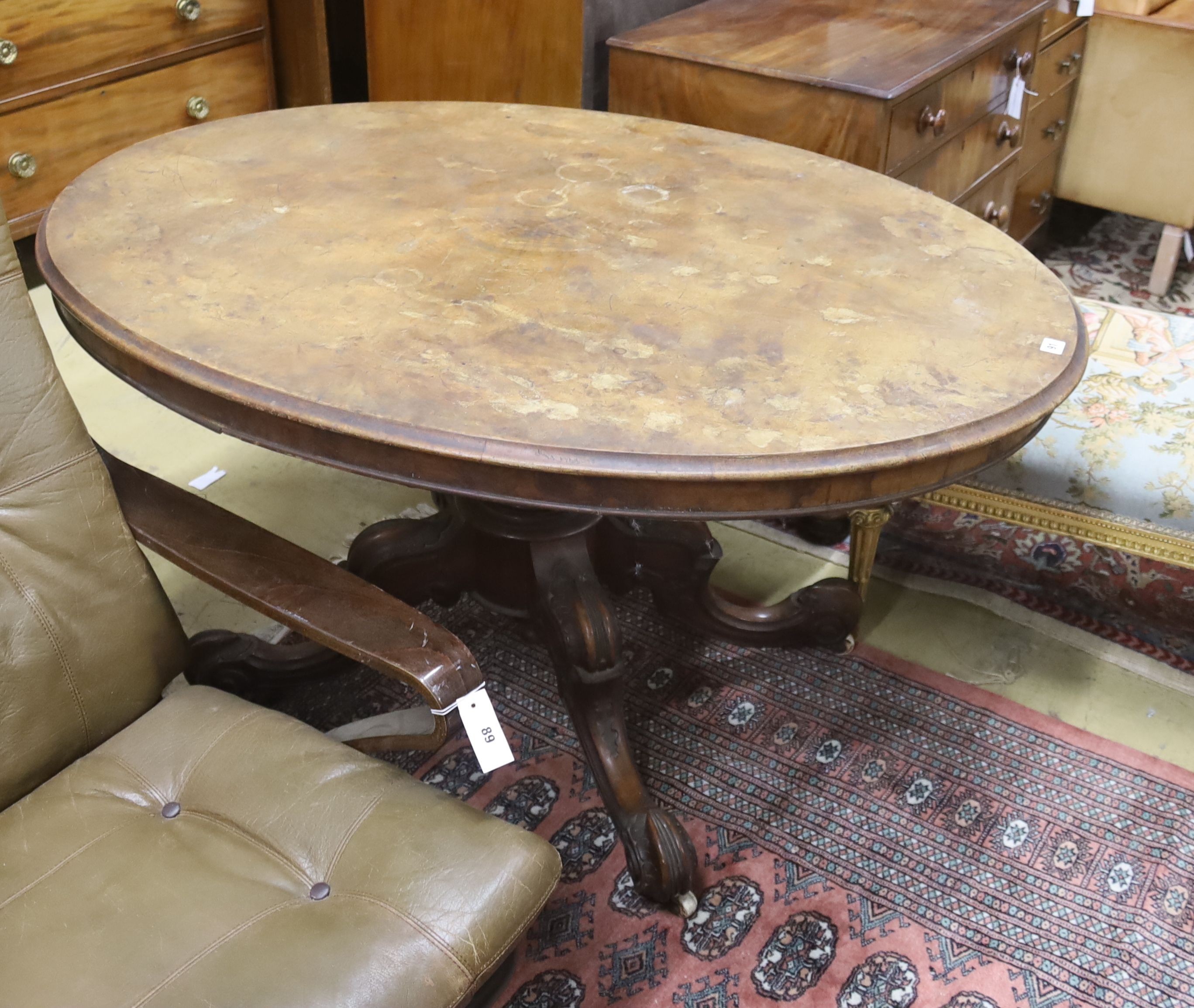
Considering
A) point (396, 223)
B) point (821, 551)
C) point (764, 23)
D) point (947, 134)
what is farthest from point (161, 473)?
point (947, 134)

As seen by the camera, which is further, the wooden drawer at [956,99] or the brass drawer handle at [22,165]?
the brass drawer handle at [22,165]

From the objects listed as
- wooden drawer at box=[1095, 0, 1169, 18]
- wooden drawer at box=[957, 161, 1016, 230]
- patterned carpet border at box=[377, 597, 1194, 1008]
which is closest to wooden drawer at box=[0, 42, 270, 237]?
patterned carpet border at box=[377, 597, 1194, 1008]

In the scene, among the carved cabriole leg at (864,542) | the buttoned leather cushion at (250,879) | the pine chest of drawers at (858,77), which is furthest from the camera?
the pine chest of drawers at (858,77)

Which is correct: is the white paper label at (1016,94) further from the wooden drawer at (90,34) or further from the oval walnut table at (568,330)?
the wooden drawer at (90,34)

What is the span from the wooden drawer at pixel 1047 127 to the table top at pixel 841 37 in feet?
2.16

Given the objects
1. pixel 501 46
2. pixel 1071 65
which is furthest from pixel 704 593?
pixel 1071 65

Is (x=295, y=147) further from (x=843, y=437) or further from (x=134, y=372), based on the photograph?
(x=843, y=437)

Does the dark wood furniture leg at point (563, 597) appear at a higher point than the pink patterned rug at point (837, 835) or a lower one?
higher

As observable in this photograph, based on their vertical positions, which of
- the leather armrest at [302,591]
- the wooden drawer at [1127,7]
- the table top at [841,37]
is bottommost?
the leather armrest at [302,591]

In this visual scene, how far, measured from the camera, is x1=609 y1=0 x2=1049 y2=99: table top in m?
2.12

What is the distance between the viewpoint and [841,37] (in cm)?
232

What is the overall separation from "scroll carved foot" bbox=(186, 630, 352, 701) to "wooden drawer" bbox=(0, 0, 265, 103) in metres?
1.65

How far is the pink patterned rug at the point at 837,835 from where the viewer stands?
4.91ft

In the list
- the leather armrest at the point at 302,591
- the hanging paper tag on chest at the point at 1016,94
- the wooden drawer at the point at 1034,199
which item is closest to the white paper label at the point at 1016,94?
the hanging paper tag on chest at the point at 1016,94
